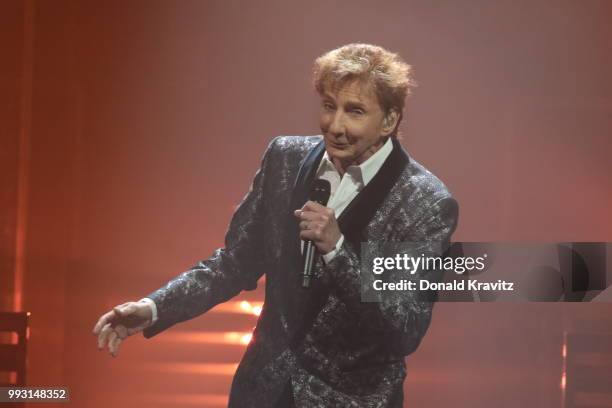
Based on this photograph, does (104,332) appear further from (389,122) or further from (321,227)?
(389,122)

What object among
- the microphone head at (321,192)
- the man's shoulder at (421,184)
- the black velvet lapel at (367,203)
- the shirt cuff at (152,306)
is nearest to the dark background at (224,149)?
the man's shoulder at (421,184)

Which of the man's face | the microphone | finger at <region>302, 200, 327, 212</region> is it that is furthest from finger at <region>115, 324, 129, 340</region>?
the man's face

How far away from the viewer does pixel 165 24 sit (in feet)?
11.4

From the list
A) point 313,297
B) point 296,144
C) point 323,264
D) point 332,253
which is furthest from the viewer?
point 296,144

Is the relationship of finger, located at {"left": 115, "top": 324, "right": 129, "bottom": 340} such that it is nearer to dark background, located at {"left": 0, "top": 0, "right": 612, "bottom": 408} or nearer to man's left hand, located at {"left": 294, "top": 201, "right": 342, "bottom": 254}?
dark background, located at {"left": 0, "top": 0, "right": 612, "bottom": 408}

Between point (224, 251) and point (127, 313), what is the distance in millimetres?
369

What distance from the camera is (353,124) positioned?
3012 millimetres

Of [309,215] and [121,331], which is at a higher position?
[309,215]

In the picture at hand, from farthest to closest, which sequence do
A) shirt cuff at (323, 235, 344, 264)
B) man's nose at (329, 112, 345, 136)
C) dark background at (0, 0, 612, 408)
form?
dark background at (0, 0, 612, 408)
man's nose at (329, 112, 345, 136)
shirt cuff at (323, 235, 344, 264)

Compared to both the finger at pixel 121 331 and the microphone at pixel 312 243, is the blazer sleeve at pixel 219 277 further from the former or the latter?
the microphone at pixel 312 243

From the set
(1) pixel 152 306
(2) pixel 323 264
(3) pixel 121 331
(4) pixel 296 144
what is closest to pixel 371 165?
(4) pixel 296 144

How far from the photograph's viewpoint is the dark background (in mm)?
3303

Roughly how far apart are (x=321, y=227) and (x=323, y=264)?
0.18 meters

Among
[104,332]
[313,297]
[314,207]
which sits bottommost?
[104,332]
